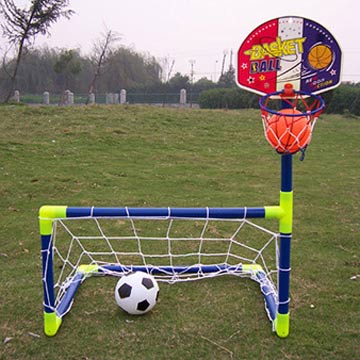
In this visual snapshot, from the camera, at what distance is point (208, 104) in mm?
26672

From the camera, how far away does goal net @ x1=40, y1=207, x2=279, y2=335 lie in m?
3.00

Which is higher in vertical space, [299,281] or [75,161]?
[75,161]

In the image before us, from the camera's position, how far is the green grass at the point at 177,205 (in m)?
3.04

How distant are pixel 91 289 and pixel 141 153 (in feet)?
23.0

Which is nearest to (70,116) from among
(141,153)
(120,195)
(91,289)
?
(141,153)

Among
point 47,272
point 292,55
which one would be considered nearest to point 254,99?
point 292,55

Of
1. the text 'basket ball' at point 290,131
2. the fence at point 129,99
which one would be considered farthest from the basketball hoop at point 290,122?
the fence at point 129,99

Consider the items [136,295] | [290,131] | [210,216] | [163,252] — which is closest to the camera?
[290,131]

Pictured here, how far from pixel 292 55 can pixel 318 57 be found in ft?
0.56

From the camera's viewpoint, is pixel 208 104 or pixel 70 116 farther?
pixel 208 104

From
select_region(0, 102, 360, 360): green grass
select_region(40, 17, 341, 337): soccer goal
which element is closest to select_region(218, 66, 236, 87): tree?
select_region(0, 102, 360, 360): green grass

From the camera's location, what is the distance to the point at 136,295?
130 inches

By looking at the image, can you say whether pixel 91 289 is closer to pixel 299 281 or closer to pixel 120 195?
pixel 299 281

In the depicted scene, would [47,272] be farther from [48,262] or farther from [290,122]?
[290,122]
